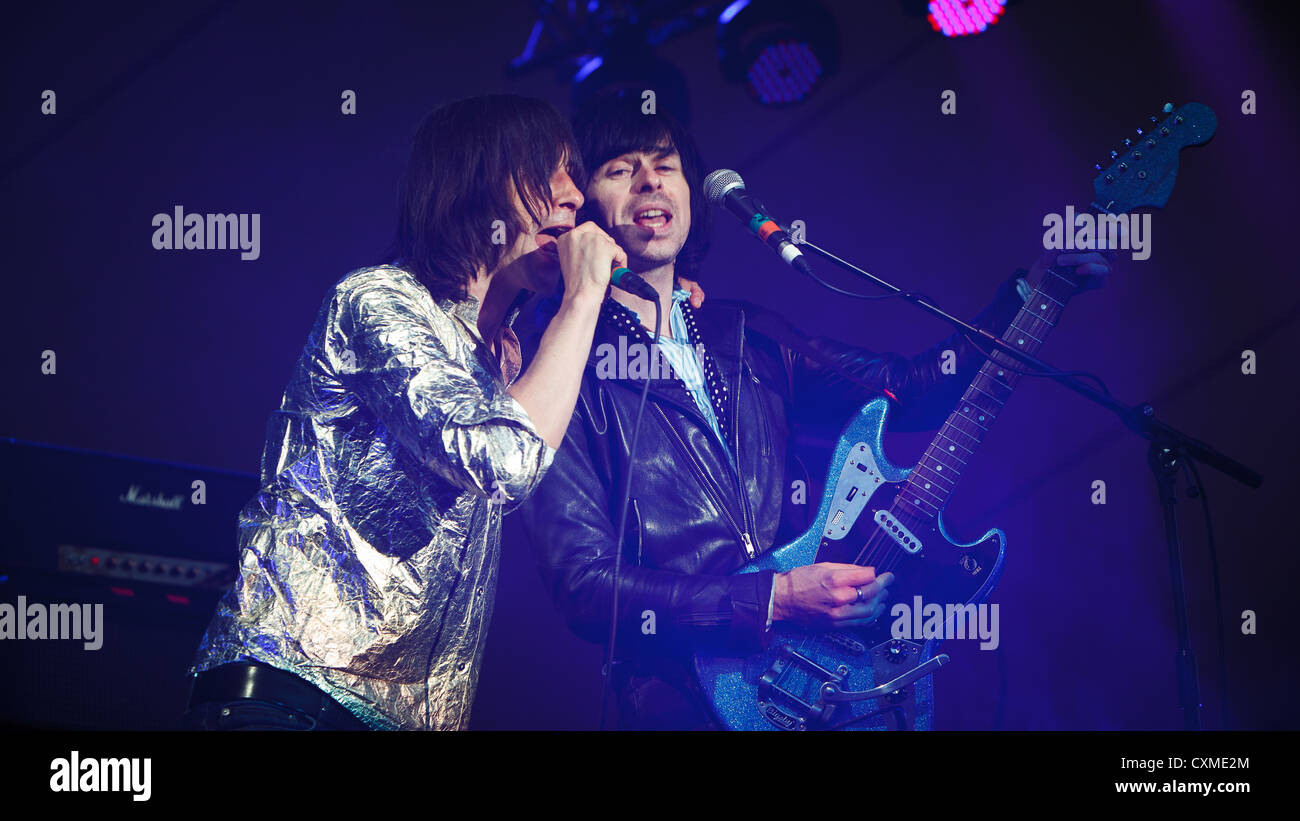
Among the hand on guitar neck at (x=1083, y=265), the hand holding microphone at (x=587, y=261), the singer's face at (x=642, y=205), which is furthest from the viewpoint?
the singer's face at (x=642, y=205)

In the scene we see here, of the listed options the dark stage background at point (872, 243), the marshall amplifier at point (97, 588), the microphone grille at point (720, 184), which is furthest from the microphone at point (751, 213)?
the marshall amplifier at point (97, 588)

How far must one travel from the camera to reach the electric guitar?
2.25 metres

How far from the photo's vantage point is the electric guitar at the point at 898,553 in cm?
225

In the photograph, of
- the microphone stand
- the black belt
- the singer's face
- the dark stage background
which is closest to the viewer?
the black belt

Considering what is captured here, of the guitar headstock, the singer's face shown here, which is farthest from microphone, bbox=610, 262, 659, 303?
the guitar headstock

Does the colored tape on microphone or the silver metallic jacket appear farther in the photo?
the colored tape on microphone

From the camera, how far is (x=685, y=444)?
8.11 ft

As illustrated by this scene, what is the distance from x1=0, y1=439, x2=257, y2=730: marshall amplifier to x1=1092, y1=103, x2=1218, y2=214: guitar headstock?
229 cm

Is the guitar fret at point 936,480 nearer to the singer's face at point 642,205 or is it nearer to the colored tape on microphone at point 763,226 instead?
the colored tape on microphone at point 763,226

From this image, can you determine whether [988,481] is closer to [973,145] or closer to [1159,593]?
[1159,593]

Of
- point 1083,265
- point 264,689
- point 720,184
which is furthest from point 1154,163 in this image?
point 264,689

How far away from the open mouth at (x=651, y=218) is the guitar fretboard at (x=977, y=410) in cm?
87

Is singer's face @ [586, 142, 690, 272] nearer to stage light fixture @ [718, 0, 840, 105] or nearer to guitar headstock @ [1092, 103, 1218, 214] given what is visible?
stage light fixture @ [718, 0, 840, 105]

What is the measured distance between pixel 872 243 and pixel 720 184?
871mm
